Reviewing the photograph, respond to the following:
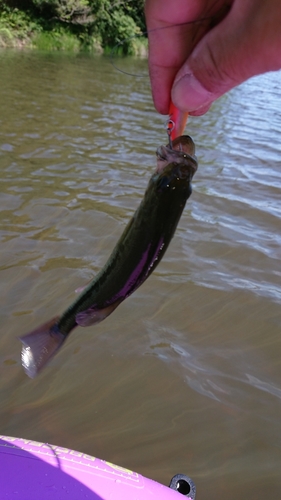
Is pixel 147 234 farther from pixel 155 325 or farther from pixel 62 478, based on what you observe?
pixel 155 325

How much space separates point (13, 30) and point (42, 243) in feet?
90.3

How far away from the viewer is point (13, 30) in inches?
1072

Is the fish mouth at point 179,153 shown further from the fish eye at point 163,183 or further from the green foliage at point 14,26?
the green foliage at point 14,26

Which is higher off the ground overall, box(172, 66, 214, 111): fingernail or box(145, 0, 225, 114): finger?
box(145, 0, 225, 114): finger

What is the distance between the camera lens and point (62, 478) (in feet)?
6.44

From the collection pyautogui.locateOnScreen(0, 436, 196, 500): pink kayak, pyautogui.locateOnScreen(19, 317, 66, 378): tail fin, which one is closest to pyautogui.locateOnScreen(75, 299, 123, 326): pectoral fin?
pyautogui.locateOnScreen(19, 317, 66, 378): tail fin

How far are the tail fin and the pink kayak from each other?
16.2 inches

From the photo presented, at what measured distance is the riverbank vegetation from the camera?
28.2 meters

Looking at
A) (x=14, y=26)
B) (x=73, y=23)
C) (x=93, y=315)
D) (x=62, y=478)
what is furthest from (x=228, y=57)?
(x=73, y=23)

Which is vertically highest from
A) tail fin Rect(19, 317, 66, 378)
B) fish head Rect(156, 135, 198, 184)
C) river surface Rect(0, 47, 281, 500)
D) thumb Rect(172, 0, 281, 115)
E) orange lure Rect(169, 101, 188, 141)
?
thumb Rect(172, 0, 281, 115)

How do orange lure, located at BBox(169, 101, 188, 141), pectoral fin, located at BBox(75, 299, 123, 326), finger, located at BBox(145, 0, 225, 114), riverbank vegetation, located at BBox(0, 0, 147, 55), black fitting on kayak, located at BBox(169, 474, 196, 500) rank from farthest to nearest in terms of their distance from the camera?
riverbank vegetation, located at BBox(0, 0, 147, 55), black fitting on kayak, located at BBox(169, 474, 196, 500), pectoral fin, located at BBox(75, 299, 123, 326), orange lure, located at BBox(169, 101, 188, 141), finger, located at BBox(145, 0, 225, 114)

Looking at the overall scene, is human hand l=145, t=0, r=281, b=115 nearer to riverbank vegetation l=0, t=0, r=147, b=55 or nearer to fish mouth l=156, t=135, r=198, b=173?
fish mouth l=156, t=135, r=198, b=173

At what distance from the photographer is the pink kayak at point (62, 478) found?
1885 millimetres

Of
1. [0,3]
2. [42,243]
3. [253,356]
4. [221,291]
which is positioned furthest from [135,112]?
[0,3]
